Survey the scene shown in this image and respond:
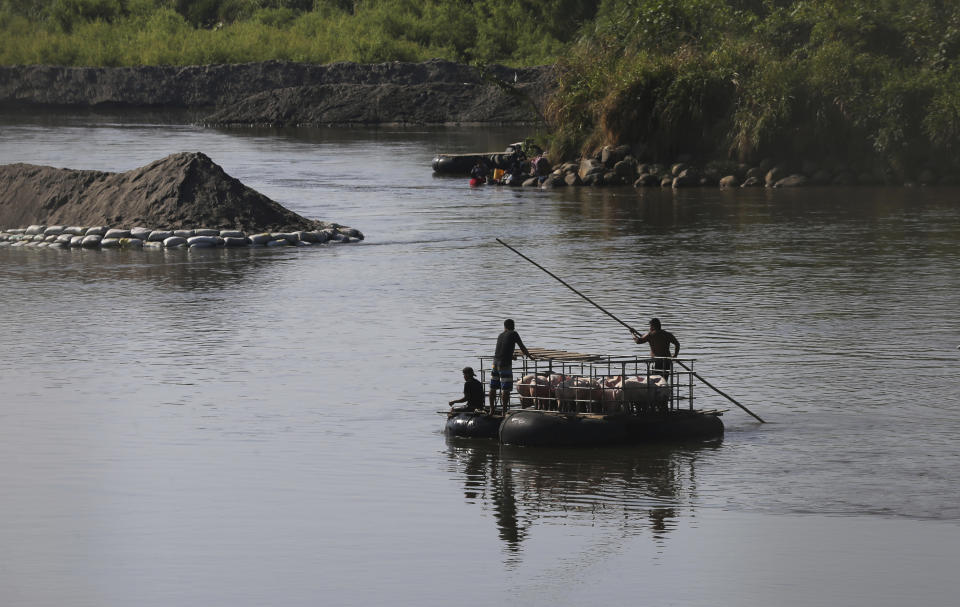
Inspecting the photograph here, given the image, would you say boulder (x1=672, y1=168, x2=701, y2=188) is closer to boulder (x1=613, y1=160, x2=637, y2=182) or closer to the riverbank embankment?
boulder (x1=613, y1=160, x2=637, y2=182)

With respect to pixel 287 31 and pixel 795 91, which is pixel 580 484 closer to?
pixel 795 91

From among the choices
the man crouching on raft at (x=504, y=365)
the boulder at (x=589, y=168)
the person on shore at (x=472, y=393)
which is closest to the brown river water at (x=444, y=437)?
the person on shore at (x=472, y=393)

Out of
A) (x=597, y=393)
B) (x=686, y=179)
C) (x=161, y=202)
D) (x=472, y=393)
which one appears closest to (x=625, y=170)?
(x=686, y=179)

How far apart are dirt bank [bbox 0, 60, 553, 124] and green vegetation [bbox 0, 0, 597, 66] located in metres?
5.81

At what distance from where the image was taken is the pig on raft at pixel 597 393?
19.8 meters

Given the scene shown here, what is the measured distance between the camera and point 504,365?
2028 cm

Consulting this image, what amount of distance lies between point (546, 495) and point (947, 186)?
1870 inches

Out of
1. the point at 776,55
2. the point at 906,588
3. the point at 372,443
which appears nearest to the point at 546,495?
the point at 372,443

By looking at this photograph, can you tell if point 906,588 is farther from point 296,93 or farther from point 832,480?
point 296,93

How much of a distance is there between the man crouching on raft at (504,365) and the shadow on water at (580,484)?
25.9 inches

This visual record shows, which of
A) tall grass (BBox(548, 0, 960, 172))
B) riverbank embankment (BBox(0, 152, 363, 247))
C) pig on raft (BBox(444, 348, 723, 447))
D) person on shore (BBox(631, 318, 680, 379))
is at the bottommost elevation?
pig on raft (BBox(444, 348, 723, 447))

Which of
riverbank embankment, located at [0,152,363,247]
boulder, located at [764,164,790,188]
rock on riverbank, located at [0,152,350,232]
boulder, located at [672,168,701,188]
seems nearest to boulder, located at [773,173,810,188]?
boulder, located at [764,164,790,188]

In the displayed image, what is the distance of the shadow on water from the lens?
55.2ft

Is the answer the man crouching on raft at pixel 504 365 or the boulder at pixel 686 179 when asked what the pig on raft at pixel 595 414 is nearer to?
the man crouching on raft at pixel 504 365
